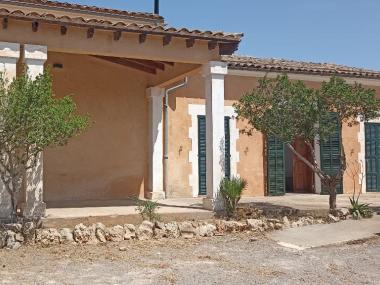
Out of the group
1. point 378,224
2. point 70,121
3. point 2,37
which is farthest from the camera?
point 378,224

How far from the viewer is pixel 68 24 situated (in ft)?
28.6

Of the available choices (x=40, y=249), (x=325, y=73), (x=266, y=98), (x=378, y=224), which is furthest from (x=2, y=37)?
(x=325, y=73)

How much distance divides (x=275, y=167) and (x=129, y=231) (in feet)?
20.8

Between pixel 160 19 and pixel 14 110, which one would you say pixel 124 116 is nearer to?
pixel 160 19

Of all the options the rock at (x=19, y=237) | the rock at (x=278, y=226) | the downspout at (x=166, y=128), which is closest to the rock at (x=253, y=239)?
the rock at (x=278, y=226)

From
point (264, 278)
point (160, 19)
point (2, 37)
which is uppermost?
point (160, 19)

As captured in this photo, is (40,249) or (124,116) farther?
(124,116)

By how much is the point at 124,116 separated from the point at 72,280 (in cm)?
687

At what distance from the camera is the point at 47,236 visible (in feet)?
26.0

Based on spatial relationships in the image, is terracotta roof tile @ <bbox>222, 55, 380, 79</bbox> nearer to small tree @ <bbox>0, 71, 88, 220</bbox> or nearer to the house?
the house

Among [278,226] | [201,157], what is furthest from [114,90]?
[278,226]

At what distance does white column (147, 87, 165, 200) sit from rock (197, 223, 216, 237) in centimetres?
346

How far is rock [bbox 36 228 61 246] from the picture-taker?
789 centimetres

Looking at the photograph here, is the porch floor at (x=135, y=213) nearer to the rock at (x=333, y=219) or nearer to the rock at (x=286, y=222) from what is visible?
the rock at (x=333, y=219)
